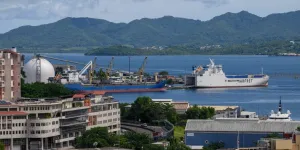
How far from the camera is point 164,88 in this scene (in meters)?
77.6

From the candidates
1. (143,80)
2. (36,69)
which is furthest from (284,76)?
(36,69)

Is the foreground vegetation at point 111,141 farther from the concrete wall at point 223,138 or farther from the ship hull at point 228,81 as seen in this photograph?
the ship hull at point 228,81

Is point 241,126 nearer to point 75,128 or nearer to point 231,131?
point 231,131

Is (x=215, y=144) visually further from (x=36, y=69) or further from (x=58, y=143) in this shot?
(x=36, y=69)

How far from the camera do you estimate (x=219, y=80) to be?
81.9 meters

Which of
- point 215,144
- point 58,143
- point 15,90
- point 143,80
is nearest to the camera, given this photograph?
point 215,144

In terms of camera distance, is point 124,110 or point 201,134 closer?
point 201,134

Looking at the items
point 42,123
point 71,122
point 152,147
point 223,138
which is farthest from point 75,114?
point 152,147

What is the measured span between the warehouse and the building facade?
37.1 feet

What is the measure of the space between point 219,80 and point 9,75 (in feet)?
151

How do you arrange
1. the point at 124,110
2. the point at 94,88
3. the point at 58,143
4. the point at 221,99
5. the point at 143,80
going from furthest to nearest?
1. the point at 143,80
2. the point at 94,88
3. the point at 221,99
4. the point at 124,110
5. the point at 58,143

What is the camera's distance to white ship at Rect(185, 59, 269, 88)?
81688 millimetres

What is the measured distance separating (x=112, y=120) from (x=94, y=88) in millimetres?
40202

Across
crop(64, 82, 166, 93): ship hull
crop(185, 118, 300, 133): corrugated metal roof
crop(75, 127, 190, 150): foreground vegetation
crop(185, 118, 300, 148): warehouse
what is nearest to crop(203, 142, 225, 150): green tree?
crop(185, 118, 300, 148): warehouse
